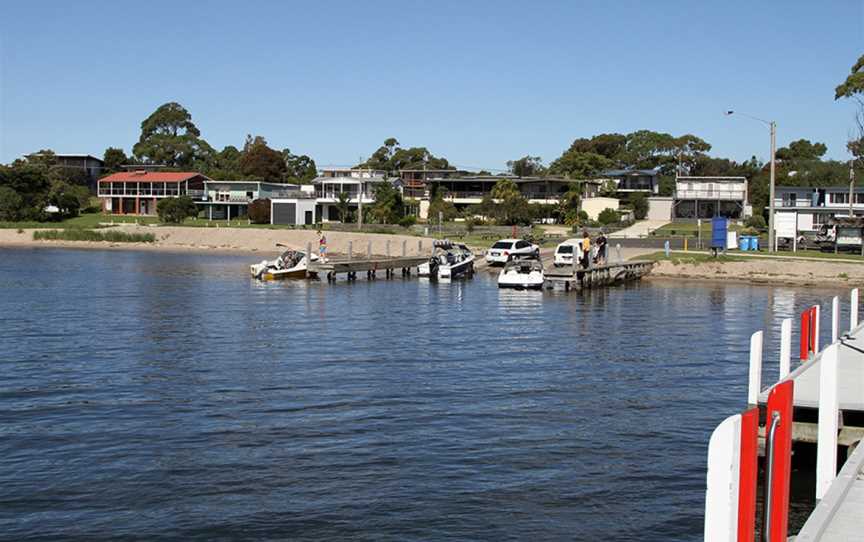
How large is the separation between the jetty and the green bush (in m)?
95.4

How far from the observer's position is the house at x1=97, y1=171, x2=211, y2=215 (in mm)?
138375

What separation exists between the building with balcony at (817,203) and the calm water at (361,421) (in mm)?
47592

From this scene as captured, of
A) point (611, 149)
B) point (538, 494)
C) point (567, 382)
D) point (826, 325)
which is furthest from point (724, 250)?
point (611, 149)

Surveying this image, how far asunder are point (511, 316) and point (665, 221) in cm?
8077

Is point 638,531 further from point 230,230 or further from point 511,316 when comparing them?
point 230,230

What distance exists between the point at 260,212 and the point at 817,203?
2522 inches

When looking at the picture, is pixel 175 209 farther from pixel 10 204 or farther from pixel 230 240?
pixel 230 240

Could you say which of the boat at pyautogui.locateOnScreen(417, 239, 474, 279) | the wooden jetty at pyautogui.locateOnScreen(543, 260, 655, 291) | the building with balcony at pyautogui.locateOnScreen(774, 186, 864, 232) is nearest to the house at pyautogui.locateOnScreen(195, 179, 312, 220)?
the building with balcony at pyautogui.locateOnScreen(774, 186, 864, 232)

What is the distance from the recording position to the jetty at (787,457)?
7477 millimetres

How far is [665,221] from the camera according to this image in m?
117

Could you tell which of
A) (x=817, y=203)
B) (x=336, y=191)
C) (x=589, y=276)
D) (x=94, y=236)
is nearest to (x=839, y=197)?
(x=817, y=203)

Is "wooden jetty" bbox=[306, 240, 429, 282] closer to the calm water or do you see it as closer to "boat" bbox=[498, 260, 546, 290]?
"boat" bbox=[498, 260, 546, 290]

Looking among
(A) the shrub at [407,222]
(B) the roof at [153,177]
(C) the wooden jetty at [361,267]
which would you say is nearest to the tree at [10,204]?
(B) the roof at [153,177]

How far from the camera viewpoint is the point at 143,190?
13975 cm
